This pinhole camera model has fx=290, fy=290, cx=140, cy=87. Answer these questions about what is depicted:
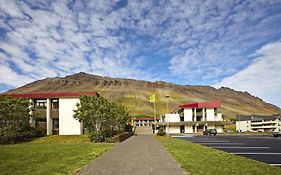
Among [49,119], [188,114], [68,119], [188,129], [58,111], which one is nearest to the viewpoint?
[68,119]

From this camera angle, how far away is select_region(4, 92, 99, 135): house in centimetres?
4900

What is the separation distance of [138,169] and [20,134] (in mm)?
29682

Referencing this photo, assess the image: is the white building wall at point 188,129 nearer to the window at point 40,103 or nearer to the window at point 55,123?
the window at point 55,123

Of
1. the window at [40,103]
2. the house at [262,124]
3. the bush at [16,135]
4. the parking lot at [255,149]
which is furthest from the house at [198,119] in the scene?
the parking lot at [255,149]

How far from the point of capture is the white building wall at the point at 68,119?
4872 cm

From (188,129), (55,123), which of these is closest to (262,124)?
(188,129)

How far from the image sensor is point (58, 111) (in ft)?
165

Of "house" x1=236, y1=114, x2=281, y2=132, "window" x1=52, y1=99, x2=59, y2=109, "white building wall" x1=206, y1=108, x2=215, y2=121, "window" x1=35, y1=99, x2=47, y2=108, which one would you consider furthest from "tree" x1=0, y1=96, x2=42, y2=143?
"house" x1=236, y1=114, x2=281, y2=132

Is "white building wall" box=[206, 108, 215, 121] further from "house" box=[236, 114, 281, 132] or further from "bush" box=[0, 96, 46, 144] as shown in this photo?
"bush" box=[0, 96, 46, 144]

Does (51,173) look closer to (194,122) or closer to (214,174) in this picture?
(214,174)

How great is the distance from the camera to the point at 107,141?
32312mm

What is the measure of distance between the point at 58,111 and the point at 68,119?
2533 millimetres

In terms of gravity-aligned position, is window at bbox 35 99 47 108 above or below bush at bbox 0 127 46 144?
above

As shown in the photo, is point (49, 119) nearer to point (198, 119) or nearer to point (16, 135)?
point (16, 135)
